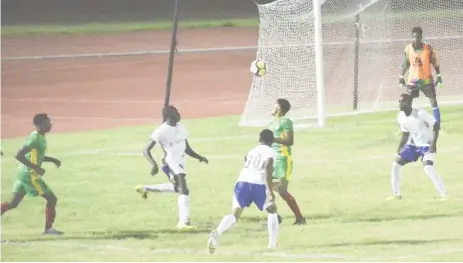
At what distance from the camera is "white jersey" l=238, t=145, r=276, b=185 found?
14914mm

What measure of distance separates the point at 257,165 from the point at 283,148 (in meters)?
1.66

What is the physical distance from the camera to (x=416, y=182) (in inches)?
794

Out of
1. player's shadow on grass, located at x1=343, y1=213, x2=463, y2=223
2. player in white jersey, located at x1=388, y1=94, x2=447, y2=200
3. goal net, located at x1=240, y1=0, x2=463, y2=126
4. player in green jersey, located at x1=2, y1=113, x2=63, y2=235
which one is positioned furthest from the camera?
goal net, located at x1=240, y1=0, x2=463, y2=126

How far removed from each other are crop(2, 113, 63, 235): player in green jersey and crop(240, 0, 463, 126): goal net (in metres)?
10.7

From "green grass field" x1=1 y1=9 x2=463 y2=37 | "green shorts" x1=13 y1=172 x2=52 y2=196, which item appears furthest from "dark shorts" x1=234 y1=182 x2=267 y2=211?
"green grass field" x1=1 y1=9 x2=463 y2=37

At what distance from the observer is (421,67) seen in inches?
928

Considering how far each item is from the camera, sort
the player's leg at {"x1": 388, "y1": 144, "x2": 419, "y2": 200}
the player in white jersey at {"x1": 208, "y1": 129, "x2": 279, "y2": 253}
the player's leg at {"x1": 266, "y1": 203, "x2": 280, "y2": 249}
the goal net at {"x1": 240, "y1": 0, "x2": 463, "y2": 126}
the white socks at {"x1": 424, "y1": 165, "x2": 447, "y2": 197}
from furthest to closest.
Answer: the goal net at {"x1": 240, "y1": 0, "x2": 463, "y2": 126}, the player's leg at {"x1": 388, "y1": 144, "x2": 419, "y2": 200}, the white socks at {"x1": 424, "y1": 165, "x2": 447, "y2": 197}, the player's leg at {"x1": 266, "y1": 203, "x2": 280, "y2": 249}, the player in white jersey at {"x1": 208, "y1": 129, "x2": 279, "y2": 253}

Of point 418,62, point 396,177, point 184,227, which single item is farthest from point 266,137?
point 418,62

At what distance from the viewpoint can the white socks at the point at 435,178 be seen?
1809 centimetres

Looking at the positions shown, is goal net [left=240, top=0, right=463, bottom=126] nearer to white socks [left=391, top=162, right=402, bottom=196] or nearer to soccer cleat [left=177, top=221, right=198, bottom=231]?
white socks [left=391, top=162, right=402, bottom=196]

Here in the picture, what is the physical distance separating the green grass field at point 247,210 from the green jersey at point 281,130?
105 cm

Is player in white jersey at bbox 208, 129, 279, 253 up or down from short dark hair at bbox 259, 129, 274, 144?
down

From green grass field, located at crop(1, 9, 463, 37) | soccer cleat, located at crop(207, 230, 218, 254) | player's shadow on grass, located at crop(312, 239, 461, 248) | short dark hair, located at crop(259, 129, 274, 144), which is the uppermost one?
green grass field, located at crop(1, 9, 463, 37)

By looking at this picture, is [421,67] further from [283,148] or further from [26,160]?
[26,160]
